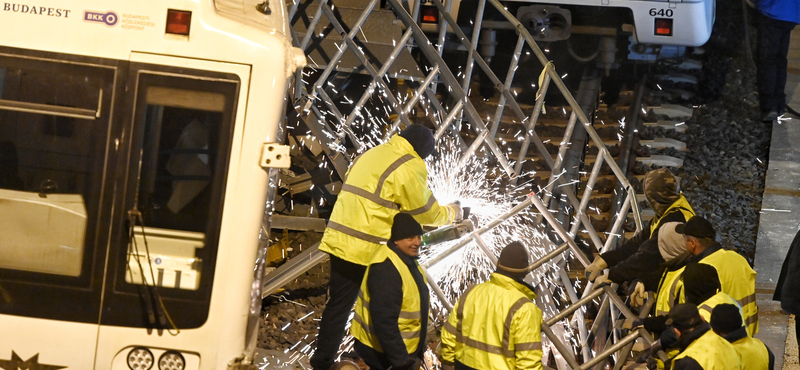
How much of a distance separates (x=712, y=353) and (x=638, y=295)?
5.49 ft

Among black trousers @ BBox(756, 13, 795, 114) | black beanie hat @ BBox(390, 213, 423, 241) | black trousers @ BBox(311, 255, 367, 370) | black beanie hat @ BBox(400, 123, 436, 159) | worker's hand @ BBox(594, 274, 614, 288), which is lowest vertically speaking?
black trousers @ BBox(311, 255, 367, 370)

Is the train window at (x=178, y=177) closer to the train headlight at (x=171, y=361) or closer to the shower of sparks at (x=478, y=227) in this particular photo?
the train headlight at (x=171, y=361)

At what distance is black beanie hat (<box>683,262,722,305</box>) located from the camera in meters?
4.84

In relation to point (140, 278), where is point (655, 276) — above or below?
below

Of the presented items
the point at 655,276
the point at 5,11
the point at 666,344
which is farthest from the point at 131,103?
the point at 655,276

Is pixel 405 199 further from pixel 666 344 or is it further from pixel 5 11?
pixel 5 11

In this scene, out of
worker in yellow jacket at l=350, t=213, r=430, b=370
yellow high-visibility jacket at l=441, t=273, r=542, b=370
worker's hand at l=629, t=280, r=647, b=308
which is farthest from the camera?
worker's hand at l=629, t=280, r=647, b=308

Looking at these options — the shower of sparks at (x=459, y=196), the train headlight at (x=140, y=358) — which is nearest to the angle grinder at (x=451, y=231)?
the shower of sparks at (x=459, y=196)

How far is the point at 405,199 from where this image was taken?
208 inches

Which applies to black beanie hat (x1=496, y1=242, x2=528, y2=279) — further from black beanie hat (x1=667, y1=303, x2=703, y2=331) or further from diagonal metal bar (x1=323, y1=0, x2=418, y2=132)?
diagonal metal bar (x1=323, y1=0, x2=418, y2=132)

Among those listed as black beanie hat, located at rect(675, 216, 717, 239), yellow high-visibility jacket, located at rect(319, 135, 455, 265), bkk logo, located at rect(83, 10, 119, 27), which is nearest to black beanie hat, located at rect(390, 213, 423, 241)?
yellow high-visibility jacket, located at rect(319, 135, 455, 265)

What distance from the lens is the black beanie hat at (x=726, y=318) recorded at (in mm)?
4324

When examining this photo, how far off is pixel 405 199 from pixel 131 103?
79.8 inches

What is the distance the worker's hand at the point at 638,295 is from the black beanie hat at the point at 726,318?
144 centimetres
